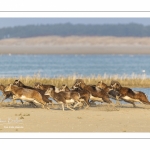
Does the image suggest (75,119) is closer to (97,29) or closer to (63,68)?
(97,29)

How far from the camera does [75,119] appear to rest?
1905 centimetres

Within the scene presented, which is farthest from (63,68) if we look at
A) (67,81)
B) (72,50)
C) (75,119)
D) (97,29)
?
(72,50)

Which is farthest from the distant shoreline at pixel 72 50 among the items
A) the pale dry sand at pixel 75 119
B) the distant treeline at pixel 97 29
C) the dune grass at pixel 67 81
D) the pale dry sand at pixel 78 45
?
the pale dry sand at pixel 75 119

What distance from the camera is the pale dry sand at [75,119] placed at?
1744 cm

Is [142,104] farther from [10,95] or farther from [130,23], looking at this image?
[130,23]

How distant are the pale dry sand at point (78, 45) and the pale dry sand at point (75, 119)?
804 inches

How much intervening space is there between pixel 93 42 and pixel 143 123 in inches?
1803

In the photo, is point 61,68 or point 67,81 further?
point 61,68

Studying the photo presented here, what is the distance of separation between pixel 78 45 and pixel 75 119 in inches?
2064

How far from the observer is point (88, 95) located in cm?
2122

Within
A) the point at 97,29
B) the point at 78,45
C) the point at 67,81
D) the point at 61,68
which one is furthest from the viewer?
the point at 78,45
